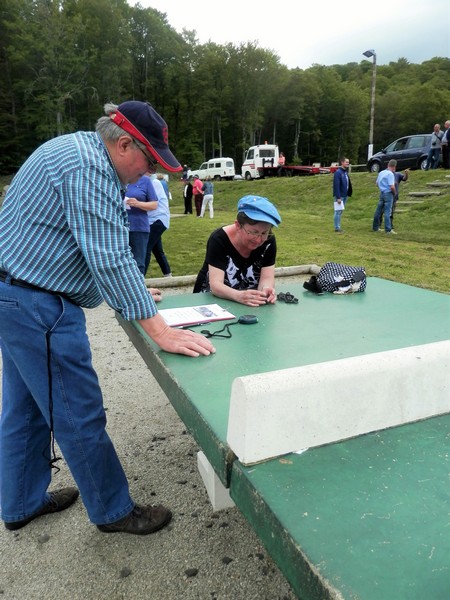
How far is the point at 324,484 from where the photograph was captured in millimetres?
983

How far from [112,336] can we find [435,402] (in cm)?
344

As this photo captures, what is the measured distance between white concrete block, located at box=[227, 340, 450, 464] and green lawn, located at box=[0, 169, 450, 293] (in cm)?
481

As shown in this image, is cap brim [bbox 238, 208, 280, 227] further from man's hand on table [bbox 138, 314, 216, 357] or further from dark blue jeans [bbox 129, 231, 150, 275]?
dark blue jeans [bbox 129, 231, 150, 275]

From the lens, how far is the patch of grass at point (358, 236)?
6.92m

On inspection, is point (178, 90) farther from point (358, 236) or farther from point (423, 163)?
point (358, 236)

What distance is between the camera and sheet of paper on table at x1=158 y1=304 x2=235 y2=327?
2164 millimetres

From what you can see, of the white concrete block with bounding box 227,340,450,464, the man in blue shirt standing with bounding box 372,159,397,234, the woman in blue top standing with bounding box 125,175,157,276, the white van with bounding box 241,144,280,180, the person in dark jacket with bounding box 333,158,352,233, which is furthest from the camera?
the white van with bounding box 241,144,280,180

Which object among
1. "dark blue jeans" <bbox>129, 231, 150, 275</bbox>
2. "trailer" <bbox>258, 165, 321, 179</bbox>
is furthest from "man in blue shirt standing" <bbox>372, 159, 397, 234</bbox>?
"trailer" <bbox>258, 165, 321, 179</bbox>

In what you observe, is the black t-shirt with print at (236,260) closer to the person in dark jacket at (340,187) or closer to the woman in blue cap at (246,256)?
the woman in blue cap at (246,256)

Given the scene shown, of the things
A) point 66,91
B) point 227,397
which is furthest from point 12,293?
point 66,91

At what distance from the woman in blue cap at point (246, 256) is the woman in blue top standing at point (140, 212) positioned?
6.15 feet

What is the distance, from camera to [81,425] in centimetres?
159

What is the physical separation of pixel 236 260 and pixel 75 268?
1.51 meters

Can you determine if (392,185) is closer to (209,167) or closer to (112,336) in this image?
(112,336)
